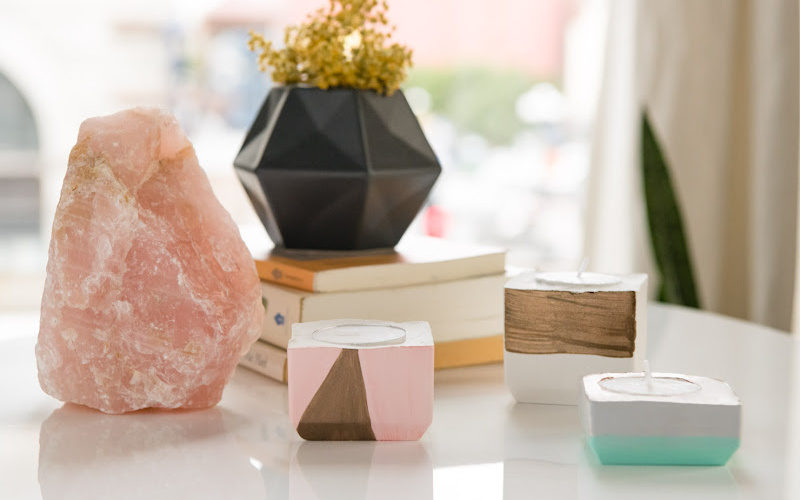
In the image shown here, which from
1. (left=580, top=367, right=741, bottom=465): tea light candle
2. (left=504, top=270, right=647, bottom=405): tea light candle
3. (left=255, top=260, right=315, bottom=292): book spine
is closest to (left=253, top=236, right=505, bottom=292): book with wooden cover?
(left=255, top=260, right=315, bottom=292): book spine

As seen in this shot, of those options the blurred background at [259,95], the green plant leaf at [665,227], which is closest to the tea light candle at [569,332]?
the green plant leaf at [665,227]

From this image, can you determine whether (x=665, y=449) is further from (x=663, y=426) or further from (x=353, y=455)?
(x=353, y=455)

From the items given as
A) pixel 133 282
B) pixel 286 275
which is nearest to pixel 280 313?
pixel 286 275

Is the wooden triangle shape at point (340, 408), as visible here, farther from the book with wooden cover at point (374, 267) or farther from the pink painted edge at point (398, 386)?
the book with wooden cover at point (374, 267)

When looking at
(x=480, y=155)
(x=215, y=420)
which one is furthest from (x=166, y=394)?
(x=480, y=155)

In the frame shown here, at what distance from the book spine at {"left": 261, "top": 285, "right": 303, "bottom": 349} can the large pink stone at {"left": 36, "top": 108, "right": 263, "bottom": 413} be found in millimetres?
77

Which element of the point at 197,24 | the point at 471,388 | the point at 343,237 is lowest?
the point at 471,388

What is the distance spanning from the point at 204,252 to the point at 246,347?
0.26 feet

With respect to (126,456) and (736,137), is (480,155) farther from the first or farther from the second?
(126,456)

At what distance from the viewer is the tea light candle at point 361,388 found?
0.57 meters

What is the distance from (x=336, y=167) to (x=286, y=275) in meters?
0.10

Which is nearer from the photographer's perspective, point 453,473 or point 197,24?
point 453,473

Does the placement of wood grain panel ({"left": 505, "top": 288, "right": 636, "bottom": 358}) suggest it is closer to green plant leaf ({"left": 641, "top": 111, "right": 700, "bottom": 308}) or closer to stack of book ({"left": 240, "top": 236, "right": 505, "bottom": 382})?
stack of book ({"left": 240, "top": 236, "right": 505, "bottom": 382})

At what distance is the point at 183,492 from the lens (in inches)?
19.7
